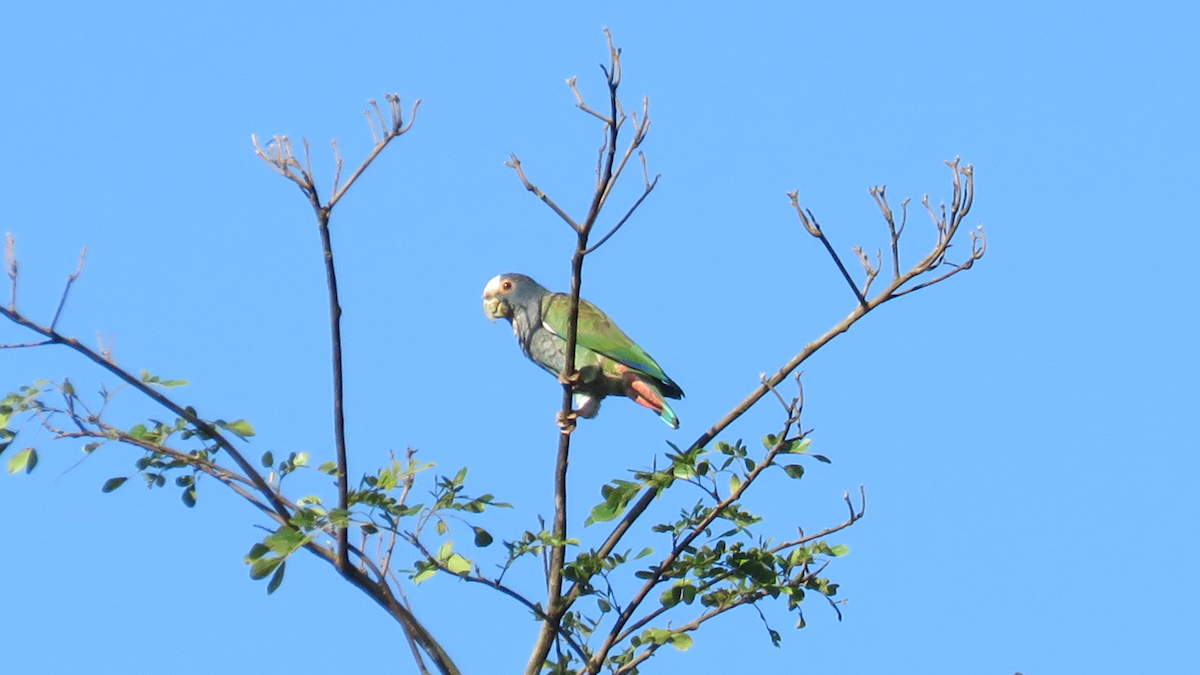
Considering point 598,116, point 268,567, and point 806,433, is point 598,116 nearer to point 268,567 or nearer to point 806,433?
point 806,433

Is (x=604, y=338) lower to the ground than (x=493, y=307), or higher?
lower

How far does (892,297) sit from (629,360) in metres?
2.38

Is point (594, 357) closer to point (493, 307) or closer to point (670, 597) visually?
point (493, 307)

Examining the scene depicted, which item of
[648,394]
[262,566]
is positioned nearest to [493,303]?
[648,394]

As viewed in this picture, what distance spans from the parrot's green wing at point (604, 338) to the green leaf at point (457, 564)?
8.40 ft

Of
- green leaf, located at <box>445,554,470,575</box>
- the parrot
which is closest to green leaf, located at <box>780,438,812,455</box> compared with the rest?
green leaf, located at <box>445,554,470,575</box>

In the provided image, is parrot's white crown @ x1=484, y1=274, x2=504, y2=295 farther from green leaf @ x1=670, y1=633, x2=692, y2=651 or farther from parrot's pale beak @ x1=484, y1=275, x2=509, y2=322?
green leaf @ x1=670, y1=633, x2=692, y2=651

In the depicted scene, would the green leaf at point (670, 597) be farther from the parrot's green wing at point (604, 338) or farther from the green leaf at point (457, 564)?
the parrot's green wing at point (604, 338)

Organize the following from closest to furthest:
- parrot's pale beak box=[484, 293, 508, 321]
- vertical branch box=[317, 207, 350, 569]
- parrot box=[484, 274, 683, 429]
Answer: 1. vertical branch box=[317, 207, 350, 569]
2. parrot box=[484, 274, 683, 429]
3. parrot's pale beak box=[484, 293, 508, 321]

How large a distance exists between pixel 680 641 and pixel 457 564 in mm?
819

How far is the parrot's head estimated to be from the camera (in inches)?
285

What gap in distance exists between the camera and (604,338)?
6445 millimetres

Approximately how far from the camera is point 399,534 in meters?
3.62

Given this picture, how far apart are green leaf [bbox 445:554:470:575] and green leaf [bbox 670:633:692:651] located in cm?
76
